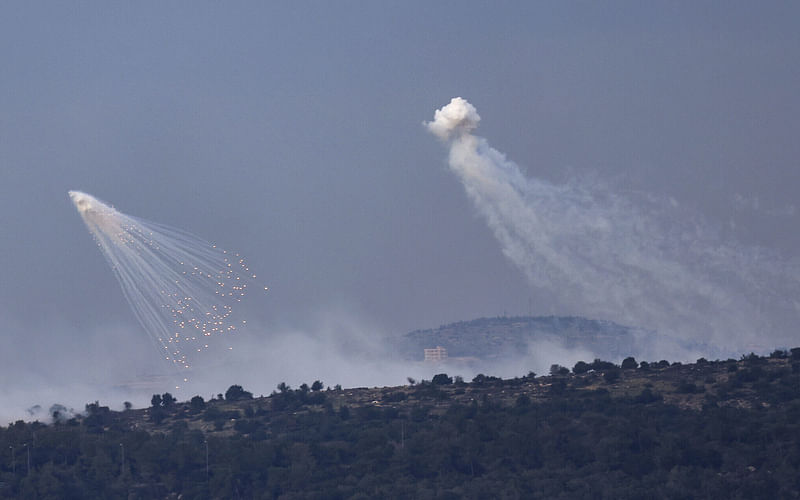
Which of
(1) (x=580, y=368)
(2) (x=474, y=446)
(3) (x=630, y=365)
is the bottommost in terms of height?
(2) (x=474, y=446)

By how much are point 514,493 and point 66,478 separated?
3916 cm

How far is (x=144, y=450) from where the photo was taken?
133m

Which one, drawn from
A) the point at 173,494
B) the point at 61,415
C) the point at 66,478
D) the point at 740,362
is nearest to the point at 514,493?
the point at 173,494

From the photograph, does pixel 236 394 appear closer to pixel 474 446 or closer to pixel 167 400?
pixel 167 400

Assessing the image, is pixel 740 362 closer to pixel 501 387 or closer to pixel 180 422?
pixel 501 387

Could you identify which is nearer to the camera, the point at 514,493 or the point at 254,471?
the point at 514,493

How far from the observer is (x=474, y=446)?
125688mm

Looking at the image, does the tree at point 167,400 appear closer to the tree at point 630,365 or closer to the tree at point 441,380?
the tree at point 441,380

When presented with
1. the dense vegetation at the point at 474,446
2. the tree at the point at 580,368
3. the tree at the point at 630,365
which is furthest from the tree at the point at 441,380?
the tree at the point at 630,365

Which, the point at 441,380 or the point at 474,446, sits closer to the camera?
the point at 474,446

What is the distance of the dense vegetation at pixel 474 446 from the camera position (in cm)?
11519

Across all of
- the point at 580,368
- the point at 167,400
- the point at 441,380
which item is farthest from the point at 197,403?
the point at 580,368

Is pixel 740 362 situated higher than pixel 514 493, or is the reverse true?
pixel 740 362

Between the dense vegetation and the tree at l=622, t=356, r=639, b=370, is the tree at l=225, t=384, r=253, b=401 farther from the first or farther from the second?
the tree at l=622, t=356, r=639, b=370
